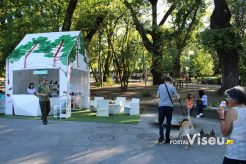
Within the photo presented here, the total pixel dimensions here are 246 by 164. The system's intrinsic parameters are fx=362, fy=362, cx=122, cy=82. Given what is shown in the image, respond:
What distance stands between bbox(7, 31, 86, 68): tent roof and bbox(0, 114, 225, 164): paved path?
3.93m

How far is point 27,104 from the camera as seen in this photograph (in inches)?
642

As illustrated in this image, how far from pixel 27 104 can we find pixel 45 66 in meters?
1.90

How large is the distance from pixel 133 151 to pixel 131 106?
7620 mm

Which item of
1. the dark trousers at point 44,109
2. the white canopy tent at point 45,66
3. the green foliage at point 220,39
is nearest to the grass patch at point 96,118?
the white canopy tent at point 45,66

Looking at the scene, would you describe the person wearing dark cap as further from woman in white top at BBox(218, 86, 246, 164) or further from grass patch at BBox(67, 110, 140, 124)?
woman in white top at BBox(218, 86, 246, 164)

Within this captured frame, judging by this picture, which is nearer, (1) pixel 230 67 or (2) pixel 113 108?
(2) pixel 113 108

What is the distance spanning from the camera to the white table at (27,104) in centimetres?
1608

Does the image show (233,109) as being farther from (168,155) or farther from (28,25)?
(28,25)

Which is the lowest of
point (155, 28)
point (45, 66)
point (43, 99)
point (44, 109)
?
point (44, 109)

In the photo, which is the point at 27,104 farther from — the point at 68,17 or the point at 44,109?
the point at 68,17

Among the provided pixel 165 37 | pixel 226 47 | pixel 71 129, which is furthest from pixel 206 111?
pixel 165 37

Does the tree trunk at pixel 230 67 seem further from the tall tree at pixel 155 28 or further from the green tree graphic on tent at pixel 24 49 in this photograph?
the green tree graphic on tent at pixel 24 49

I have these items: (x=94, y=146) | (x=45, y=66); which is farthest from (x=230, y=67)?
(x=94, y=146)

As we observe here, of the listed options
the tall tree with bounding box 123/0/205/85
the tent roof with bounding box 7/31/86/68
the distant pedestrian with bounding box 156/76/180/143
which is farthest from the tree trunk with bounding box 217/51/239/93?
the distant pedestrian with bounding box 156/76/180/143
